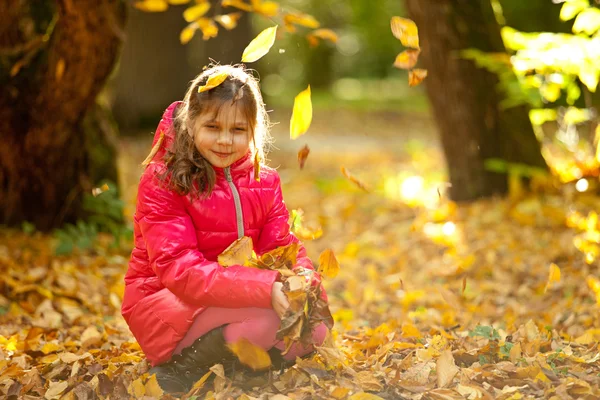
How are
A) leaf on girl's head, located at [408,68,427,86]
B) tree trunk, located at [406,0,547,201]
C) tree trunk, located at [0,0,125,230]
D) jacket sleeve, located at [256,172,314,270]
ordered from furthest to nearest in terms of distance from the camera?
tree trunk, located at [406,0,547,201] → tree trunk, located at [0,0,125,230] → leaf on girl's head, located at [408,68,427,86] → jacket sleeve, located at [256,172,314,270]

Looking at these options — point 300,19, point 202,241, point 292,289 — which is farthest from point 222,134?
point 300,19

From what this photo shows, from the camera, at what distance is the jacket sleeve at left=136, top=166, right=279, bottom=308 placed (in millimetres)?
2492

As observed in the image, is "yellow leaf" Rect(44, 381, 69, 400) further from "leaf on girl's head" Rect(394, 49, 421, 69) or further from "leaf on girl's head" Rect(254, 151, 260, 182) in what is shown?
"leaf on girl's head" Rect(394, 49, 421, 69)

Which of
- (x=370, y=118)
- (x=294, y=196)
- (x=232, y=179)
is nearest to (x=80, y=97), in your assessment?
(x=232, y=179)

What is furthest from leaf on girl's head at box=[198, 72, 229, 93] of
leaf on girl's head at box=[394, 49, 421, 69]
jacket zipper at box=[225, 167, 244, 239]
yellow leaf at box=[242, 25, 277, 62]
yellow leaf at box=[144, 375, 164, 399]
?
yellow leaf at box=[144, 375, 164, 399]

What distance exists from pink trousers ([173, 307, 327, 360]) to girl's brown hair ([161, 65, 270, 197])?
1.51ft

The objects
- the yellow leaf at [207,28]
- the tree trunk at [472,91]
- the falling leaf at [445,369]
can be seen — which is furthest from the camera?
the tree trunk at [472,91]

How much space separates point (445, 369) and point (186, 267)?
1.09 meters

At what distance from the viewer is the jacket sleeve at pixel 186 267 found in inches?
98.1

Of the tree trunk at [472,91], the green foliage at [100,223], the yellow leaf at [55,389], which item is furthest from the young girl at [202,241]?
the tree trunk at [472,91]

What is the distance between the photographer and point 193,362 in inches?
104

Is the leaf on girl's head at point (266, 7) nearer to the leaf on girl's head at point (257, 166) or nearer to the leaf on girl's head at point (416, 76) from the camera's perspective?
the leaf on girl's head at point (416, 76)

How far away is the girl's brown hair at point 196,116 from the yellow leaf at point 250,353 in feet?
1.90

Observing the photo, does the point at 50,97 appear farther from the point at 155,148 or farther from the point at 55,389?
the point at 55,389
